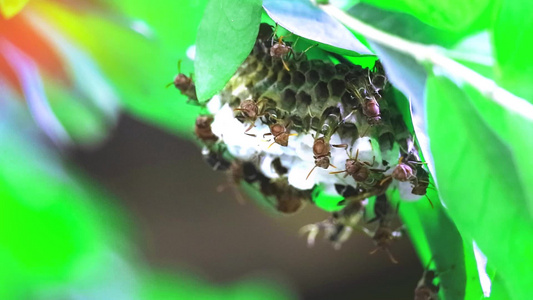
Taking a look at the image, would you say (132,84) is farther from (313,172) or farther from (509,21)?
(509,21)

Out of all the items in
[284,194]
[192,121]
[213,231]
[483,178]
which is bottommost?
[483,178]

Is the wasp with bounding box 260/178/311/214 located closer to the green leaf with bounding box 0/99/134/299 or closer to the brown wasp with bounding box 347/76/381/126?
the brown wasp with bounding box 347/76/381/126

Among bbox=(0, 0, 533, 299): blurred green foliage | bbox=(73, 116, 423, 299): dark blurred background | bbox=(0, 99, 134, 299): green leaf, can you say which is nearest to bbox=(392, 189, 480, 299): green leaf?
bbox=(0, 0, 533, 299): blurred green foliage

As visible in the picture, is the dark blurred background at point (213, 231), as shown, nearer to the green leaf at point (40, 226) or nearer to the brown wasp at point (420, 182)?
the green leaf at point (40, 226)

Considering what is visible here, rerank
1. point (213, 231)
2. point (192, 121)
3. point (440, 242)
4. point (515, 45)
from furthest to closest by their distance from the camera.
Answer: point (213, 231), point (192, 121), point (440, 242), point (515, 45)

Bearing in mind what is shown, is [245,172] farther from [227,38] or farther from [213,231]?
[213,231]

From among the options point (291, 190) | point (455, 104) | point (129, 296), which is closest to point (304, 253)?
point (129, 296)

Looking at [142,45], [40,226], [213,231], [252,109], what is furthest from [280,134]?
[213,231]
